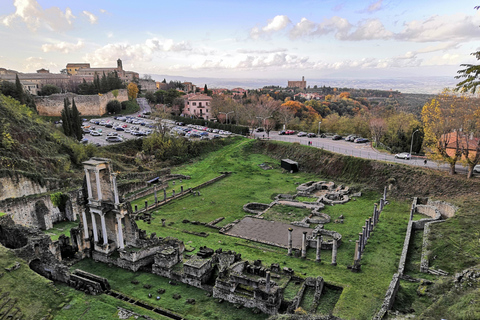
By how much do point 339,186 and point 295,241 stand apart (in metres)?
14.9

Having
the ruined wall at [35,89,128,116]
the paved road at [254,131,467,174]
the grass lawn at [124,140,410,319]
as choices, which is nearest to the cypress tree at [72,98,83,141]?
the grass lawn at [124,140,410,319]

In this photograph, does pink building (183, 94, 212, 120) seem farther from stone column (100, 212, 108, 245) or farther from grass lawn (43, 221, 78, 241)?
stone column (100, 212, 108, 245)

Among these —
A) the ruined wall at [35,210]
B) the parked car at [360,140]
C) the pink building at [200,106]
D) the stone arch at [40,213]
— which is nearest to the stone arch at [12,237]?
the ruined wall at [35,210]

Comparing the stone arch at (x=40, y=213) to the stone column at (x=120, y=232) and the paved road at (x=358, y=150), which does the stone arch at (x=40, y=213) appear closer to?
the stone column at (x=120, y=232)

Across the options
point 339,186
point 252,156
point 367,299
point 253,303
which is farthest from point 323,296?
point 252,156

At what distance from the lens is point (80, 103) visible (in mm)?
76000

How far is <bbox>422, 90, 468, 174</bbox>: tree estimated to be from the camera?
3086cm

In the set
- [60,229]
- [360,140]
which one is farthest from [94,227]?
[360,140]

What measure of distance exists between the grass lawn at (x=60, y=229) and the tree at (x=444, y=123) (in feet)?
120

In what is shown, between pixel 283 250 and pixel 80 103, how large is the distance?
2805 inches

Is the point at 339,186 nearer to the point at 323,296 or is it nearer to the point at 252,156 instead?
the point at 252,156

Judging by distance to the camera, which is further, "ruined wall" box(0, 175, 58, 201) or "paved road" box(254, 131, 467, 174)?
"paved road" box(254, 131, 467, 174)

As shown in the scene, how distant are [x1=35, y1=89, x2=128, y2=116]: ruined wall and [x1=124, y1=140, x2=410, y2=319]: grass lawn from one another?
43.5m

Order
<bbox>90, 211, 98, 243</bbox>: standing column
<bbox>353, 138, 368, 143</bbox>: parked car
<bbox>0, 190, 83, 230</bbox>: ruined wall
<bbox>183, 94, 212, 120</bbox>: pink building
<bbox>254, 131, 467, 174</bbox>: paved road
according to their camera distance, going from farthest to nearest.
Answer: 1. <bbox>183, 94, 212, 120</bbox>: pink building
2. <bbox>353, 138, 368, 143</bbox>: parked car
3. <bbox>254, 131, 467, 174</bbox>: paved road
4. <bbox>0, 190, 83, 230</bbox>: ruined wall
5. <bbox>90, 211, 98, 243</bbox>: standing column
